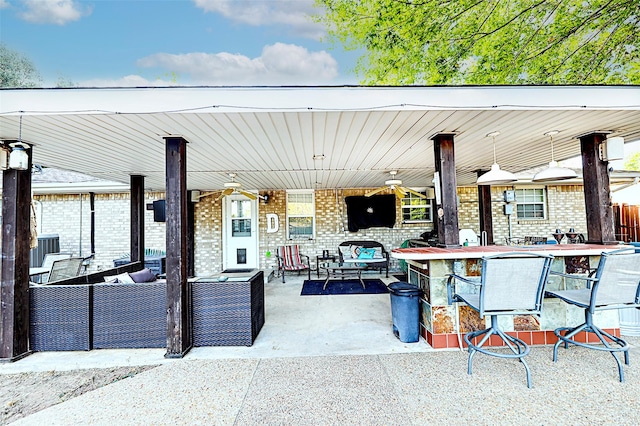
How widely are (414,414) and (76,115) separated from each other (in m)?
3.67

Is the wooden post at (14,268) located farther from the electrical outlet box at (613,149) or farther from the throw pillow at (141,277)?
the electrical outlet box at (613,149)

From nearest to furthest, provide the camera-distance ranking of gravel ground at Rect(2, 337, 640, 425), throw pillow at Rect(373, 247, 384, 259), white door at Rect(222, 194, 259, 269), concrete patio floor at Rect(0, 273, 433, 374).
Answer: gravel ground at Rect(2, 337, 640, 425), concrete patio floor at Rect(0, 273, 433, 374), throw pillow at Rect(373, 247, 384, 259), white door at Rect(222, 194, 259, 269)

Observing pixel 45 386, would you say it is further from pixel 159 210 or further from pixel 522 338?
pixel 159 210

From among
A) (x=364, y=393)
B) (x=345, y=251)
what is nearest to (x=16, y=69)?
(x=345, y=251)

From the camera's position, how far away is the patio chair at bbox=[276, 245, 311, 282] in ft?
25.4

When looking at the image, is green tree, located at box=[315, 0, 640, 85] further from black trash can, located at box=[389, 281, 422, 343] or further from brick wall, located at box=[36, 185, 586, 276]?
black trash can, located at box=[389, 281, 422, 343]

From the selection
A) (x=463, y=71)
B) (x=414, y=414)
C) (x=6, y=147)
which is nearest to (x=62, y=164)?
(x=6, y=147)

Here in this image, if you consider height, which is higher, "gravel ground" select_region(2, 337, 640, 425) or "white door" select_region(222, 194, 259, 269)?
"white door" select_region(222, 194, 259, 269)

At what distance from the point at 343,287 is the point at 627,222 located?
7701 mm

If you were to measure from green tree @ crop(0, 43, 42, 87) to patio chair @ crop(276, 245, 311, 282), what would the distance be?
13.6m

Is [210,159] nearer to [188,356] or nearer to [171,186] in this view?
[171,186]

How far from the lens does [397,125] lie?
336 centimetres

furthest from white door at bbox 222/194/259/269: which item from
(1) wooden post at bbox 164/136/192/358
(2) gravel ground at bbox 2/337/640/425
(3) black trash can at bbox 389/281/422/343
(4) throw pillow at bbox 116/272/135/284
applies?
(3) black trash can at bbox 389/281/422/343

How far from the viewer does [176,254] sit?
3.39 metres
